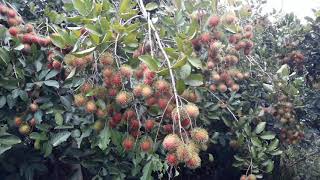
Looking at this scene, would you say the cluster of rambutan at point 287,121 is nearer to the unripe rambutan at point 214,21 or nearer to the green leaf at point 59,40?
the unripe rambutan at point 214,21

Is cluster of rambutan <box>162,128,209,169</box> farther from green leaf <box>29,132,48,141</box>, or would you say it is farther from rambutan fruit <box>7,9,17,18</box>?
rambutan fruit <box>7,9,17,18</box>

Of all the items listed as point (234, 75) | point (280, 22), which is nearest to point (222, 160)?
point (280, 22)

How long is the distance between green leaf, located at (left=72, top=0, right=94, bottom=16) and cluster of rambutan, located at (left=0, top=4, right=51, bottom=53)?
0.35 m

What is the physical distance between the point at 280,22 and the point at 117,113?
2.36 metres

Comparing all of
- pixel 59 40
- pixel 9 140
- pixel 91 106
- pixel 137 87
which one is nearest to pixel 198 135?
pixel 137 87

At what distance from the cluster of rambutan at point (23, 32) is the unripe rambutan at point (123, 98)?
0.60m

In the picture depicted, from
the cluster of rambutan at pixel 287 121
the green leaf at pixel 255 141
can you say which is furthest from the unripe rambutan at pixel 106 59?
the cluster of rambutan at pixel 287 121

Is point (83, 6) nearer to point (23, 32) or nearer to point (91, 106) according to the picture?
point (91, 106)

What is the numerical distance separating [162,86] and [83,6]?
0.44m

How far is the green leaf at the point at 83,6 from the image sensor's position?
135 cm

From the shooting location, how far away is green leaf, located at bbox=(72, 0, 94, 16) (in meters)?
1.35

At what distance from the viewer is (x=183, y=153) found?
975mm

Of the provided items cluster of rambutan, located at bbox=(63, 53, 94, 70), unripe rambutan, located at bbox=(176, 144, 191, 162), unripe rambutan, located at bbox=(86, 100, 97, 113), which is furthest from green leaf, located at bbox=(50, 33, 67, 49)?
unripe rambutan, located at bbox=(176, 144, 191, 162)

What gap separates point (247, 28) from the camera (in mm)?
1872
